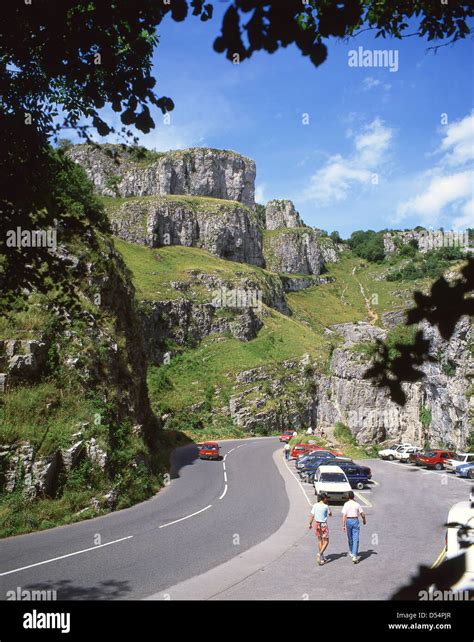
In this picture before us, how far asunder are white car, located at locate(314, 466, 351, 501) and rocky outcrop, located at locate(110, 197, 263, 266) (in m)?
80.0

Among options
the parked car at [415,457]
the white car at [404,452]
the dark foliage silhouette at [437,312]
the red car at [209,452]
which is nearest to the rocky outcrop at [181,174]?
the red car at [209,452]

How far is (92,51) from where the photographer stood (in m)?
4.57

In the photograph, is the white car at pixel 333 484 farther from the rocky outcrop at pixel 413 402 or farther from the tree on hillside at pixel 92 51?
the tree on hillside at pixel 92 51

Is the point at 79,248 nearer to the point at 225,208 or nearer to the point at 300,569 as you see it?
the point at 300,569

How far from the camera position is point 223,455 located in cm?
3612

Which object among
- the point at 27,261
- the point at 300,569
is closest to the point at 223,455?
the point at 300,569

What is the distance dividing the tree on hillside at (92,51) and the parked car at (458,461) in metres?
27.8

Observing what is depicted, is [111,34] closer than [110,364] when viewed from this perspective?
Yes

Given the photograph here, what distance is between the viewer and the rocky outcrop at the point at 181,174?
12038cm

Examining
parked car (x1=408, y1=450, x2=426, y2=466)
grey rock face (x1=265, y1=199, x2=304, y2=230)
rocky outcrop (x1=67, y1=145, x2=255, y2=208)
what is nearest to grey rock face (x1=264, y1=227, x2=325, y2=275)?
grey rock face (x1=265, y1=199, x2=304, y2=230)

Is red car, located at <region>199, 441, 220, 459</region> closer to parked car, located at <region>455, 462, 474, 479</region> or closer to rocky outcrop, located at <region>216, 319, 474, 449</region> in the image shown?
rocky outcrop, located at <region>216, 319, 474, 449</region>

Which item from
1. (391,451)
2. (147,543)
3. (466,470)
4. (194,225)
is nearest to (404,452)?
(391,451)

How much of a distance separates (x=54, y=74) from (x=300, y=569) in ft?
34.3

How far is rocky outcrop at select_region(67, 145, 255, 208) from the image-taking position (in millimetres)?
120375
